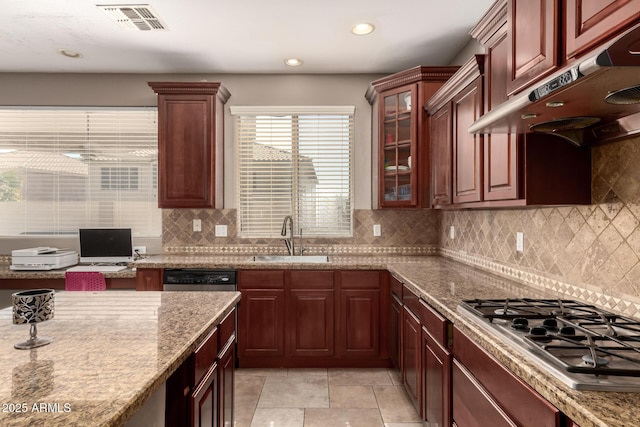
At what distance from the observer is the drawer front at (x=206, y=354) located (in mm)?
1417

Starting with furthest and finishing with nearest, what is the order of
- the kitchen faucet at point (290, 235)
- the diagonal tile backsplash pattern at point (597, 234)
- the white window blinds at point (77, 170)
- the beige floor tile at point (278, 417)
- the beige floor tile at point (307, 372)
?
the white window blinds at point (77, 170), the kitchen faucet at point (290, 235), the beige floor tile at point (307, 372), the beige floor tile at point (278, 417), the diagonal tile backsplash pattern at point (597, 234)

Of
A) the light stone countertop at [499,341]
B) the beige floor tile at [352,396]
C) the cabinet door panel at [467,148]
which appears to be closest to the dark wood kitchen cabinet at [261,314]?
the beige floor tile at [352,396]

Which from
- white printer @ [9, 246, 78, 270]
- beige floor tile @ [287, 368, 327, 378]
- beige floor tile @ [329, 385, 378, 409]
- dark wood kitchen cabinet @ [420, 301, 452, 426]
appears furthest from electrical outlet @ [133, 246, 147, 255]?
dark wood kitchen cabinet @ [420, 301, 452, 426]

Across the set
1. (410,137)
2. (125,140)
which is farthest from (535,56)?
(125,140)

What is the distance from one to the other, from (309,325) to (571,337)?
7.69 ft

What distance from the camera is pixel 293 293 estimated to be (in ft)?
10.9

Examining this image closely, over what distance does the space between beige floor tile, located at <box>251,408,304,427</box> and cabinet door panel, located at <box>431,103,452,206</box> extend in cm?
180

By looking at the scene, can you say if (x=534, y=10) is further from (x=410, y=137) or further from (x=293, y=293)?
(x=293, y=293)

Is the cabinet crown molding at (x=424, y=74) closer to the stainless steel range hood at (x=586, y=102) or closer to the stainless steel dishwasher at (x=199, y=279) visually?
the stainless steel range hood at (x=586, y=102)

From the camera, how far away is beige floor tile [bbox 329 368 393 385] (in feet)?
10.1

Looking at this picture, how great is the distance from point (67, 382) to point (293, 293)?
7.88ft

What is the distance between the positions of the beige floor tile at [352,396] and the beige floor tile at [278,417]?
11.0 inches

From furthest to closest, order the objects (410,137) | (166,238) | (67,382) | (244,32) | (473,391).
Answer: (166,238)
(410,137)
(244,32)
(473,391)
(67,382)

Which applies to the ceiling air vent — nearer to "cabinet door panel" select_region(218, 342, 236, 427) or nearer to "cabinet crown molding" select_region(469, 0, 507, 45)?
"cabinet crown molding" select_region(469, 0, 507, 45)
